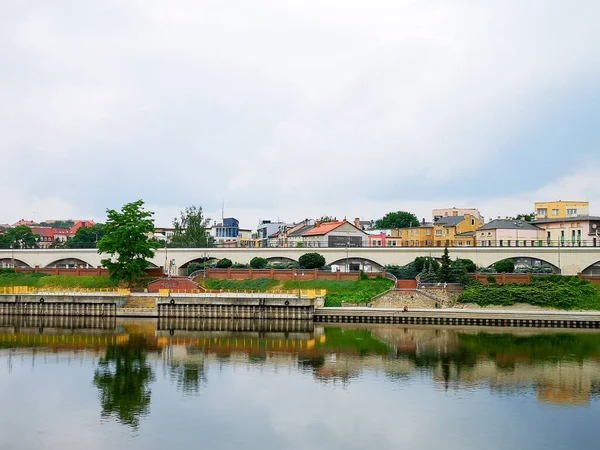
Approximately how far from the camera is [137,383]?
45.0 m

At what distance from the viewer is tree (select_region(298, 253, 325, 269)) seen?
8688 centimetres

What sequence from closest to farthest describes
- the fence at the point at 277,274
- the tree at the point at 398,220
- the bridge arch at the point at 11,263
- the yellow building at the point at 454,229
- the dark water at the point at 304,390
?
the dark water at the point at 304,390, the fence at the point at 277,274, the bridge arch at the point at 11,263, the yellow building at the point at 454,229, the tree at the point at 398,220

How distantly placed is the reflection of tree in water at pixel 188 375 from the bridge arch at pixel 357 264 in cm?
4306

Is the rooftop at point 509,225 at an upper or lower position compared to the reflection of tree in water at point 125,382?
upper

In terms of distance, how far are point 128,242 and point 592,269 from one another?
55.5 m

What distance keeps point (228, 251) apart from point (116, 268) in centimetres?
1776

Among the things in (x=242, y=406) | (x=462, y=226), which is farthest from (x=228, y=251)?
(x=242, y=406)

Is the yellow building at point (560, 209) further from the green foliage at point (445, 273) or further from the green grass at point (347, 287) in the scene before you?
the green grass at point (347, 287)

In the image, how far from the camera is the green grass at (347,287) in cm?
7812

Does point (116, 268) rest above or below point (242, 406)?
above

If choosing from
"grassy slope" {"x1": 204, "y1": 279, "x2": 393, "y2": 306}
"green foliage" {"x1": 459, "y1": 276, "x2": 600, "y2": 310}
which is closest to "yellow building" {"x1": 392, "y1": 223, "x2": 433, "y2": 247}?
"grassy slope" {"x1": 204, "y1": 279, "x2": 393, "y2": 306}

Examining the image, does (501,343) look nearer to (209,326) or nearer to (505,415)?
(505,415)

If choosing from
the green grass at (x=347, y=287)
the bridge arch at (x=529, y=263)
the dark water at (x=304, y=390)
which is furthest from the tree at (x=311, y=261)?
the dark water at (x=304, y=390)

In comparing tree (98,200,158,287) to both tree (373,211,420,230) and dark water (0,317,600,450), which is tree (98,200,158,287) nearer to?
dark water (0,317,600,450)
